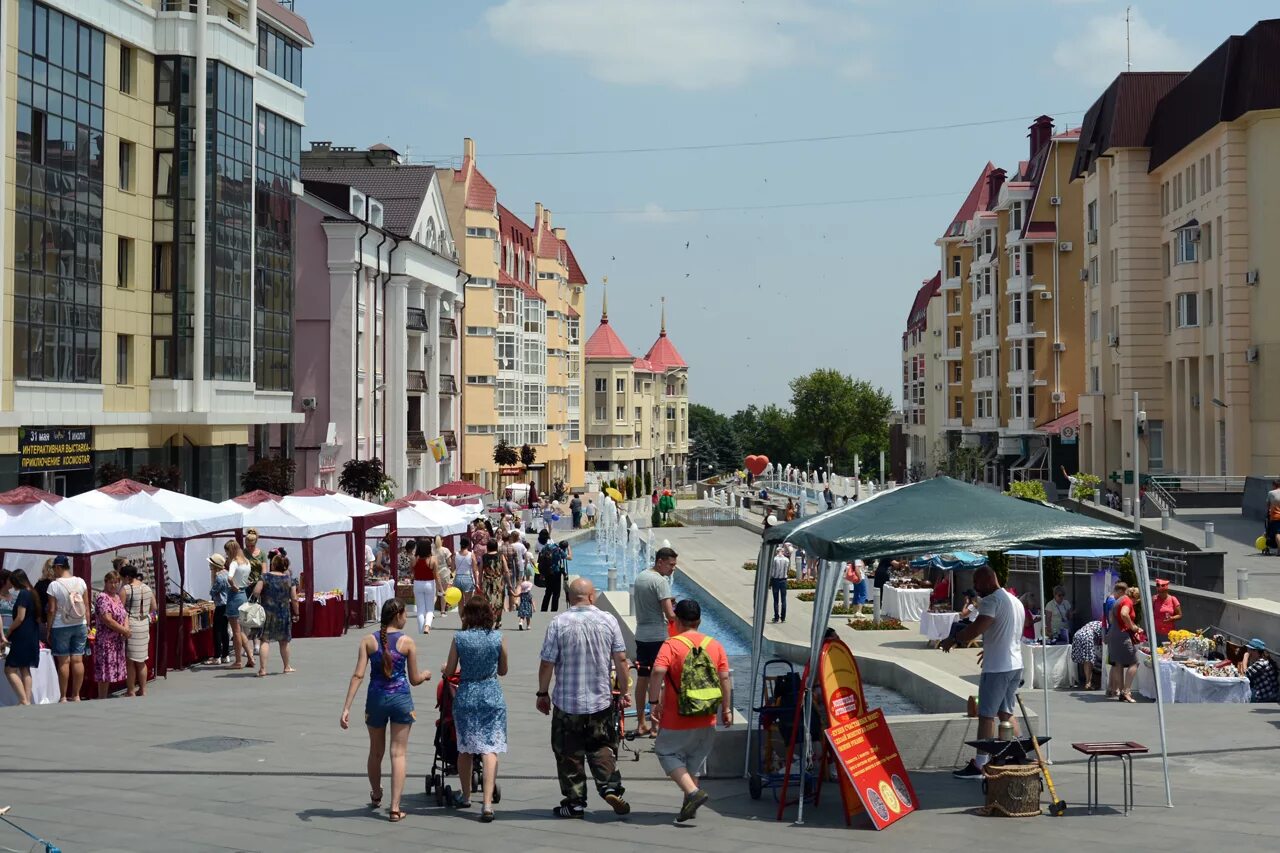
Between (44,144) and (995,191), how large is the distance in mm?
65337

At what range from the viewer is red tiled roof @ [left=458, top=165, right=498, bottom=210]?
83.2 m

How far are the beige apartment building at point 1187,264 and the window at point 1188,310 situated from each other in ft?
0.28

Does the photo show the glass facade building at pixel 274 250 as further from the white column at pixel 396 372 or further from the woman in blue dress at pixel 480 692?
the woman in blue dress at pixel 480 692

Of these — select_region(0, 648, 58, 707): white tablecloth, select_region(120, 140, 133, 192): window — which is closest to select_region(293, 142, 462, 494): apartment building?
select_region(120, 140, 133, 192): window

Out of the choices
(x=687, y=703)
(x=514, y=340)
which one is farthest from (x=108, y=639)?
(x=514, y=340)

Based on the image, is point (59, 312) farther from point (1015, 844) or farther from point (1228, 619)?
point (1015, 844)

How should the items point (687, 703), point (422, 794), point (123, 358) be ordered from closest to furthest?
1. point (687, 703)
2. point (422, 794)
3. point (123, 358)

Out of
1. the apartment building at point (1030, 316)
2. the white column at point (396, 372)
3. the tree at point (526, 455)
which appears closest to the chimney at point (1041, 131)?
the apartment building at point (1030, 316)

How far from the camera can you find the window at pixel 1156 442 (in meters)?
60.4

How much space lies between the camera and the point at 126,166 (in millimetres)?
40344

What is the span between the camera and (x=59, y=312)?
3628cm

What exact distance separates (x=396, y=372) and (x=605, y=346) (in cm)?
8427

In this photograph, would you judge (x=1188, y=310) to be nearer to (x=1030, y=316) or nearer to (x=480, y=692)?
(x=1030, y=316)

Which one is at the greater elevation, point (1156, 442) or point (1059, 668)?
point (1156, 442)
